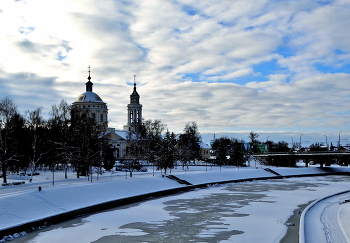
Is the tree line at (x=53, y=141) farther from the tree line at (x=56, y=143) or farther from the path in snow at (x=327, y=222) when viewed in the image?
the path in snow at (x=327, y=222)

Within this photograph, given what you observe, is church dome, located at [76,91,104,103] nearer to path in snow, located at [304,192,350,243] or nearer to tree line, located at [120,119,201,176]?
tree line, located at [120,119,201,176]

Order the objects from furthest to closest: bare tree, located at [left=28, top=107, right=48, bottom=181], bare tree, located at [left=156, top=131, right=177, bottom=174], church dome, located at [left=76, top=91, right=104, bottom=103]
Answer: church dome, located at [left=76, top=91, right=104, bottom=103] < bare tree, located at [left=156, top=131, right=177, bottom=174] < bare tree, located at [left=28, top=107, right=48, bottom=181]

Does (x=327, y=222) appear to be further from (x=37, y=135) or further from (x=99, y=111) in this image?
(x=99, y=111)

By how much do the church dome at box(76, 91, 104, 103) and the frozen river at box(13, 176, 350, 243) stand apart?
76338 millimetres

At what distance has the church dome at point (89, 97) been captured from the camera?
107m

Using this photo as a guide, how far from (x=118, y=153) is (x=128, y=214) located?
80.0m

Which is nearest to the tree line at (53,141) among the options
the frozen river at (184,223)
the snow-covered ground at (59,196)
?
the snow-covered ground at (59,196)

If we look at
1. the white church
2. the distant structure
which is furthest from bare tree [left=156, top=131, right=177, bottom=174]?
the distant structure

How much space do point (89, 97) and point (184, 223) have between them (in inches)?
3452

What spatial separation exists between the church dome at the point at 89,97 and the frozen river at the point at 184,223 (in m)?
76.3

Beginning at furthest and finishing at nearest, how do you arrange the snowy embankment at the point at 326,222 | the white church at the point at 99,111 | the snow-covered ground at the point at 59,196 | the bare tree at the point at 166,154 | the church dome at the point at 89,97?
the church dome at the point at 89,97 → the white church at the point at 99,111 → the bare tree at the point at 166,154 → the snow-covered ground at the point at 59,196 → the snowy embankment at the point at 326,222

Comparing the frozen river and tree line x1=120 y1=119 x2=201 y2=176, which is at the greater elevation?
tree line x1=120 y1=119 x2=201 y2=176

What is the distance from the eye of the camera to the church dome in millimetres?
107019

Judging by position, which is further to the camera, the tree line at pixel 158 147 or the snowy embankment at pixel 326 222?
the tree line at pixel 158 147
